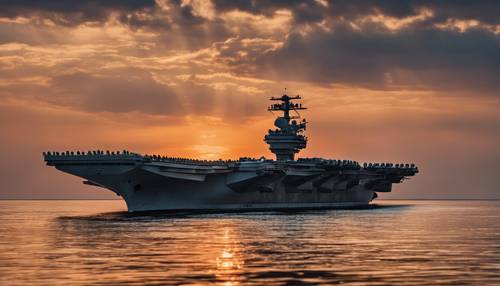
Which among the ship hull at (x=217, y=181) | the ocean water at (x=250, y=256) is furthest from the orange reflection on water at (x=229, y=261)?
the ship hull at (x=217, y=181)

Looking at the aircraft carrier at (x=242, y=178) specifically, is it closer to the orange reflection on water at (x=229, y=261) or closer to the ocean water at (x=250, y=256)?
the ocean water at (x=250, y=256)

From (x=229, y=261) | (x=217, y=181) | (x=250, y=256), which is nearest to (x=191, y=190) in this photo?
(x=217, y=181)

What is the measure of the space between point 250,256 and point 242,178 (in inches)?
1202

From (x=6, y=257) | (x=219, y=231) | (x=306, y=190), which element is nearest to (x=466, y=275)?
(x=6, y=257)

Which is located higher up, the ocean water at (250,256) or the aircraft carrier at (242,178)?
the aircraft carrier at (242,178)

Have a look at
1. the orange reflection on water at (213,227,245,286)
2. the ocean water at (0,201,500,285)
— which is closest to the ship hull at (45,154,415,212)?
the ocean water at (0,201,500,285)

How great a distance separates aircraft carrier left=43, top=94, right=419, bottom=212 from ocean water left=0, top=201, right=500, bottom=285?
10.2 metres

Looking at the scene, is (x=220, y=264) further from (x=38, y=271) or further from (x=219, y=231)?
(x=219, y=231)

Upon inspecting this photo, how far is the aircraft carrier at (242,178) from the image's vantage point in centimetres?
4916

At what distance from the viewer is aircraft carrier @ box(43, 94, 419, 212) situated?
161ft

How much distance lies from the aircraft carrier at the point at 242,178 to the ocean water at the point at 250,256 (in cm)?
1019

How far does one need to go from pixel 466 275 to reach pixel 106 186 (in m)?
34.8

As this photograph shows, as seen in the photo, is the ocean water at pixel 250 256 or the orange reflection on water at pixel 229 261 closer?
the ocean water at pixel 250 256

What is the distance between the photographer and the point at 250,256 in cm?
2531
